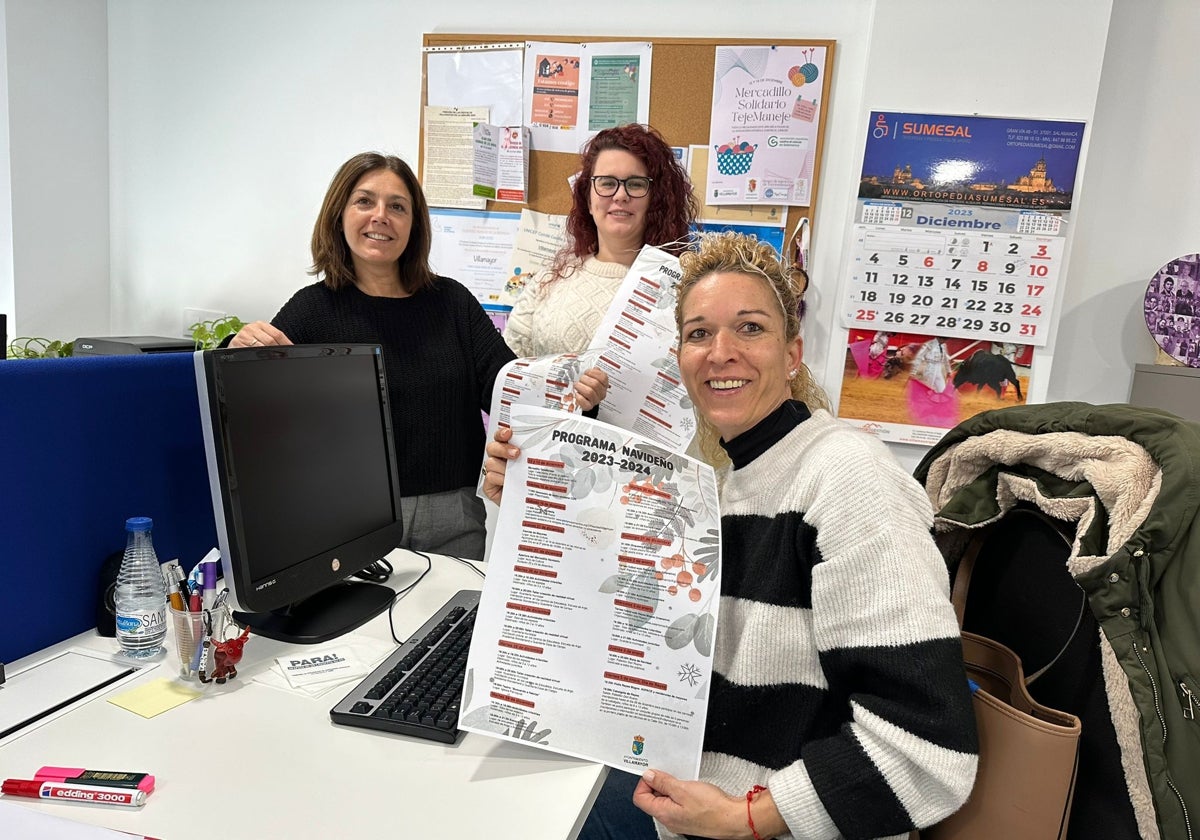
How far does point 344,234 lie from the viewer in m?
1.89

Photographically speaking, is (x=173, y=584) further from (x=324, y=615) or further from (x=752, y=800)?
(x=752, y=800)

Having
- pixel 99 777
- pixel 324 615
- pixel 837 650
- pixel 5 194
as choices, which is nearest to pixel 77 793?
pixel 99 777

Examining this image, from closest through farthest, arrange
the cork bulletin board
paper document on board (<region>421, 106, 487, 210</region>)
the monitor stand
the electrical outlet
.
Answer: the monitor stand → the cork bulletin board → paper document on board (<region>421, 106, 487, 210</region>) → the electrical outlet

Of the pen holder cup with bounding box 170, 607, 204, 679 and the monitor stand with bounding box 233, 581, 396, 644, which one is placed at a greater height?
the pen holder cup with bounding box 170, 607, 204, 679

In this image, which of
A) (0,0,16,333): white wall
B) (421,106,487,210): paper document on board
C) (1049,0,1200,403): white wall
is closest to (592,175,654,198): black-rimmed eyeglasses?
(421,106,487,210): paper document on board

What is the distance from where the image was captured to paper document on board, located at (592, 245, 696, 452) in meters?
1.58

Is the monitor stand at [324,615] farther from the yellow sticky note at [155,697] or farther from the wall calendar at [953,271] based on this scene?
the wall calendar at [953,271]

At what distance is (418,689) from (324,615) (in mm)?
347

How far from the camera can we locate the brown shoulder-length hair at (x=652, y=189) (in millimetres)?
2098

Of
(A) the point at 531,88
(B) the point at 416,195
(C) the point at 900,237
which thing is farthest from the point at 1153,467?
(A) the point at 531,88

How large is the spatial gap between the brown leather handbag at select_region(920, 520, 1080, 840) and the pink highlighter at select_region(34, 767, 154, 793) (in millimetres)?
948

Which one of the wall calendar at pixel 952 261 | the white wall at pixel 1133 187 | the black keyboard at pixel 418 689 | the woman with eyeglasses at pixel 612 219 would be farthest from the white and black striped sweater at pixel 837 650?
the white wall at pixel 1133 187

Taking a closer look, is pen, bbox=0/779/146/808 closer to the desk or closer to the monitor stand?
the desk

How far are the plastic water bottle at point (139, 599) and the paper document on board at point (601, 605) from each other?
53cm
